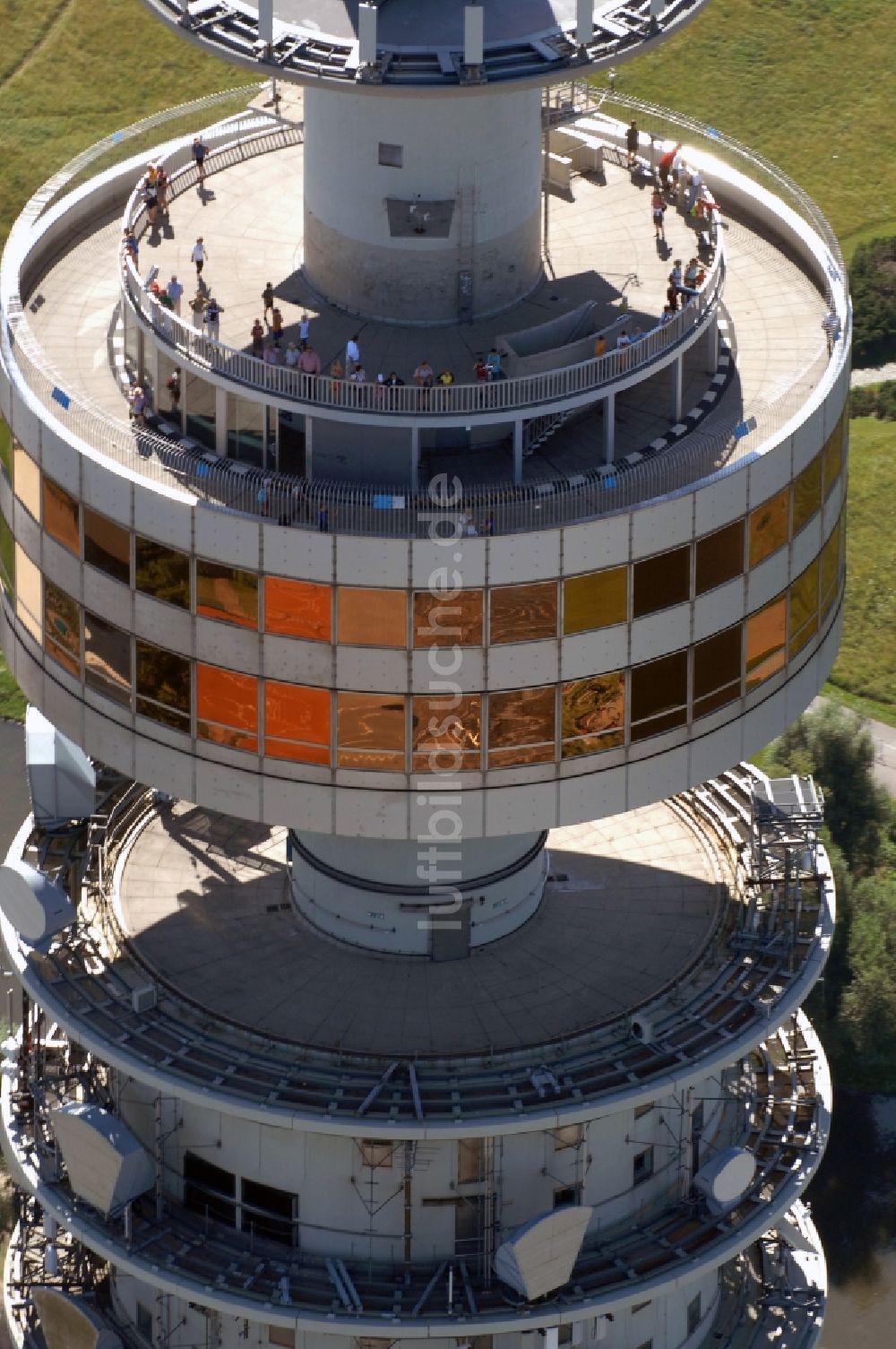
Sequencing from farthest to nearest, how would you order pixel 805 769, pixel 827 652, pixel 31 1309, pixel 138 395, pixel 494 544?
pixel 805 769 → pixel 31 1309 → pixel 827 652 → pixel 138 395 → pixel 494 544

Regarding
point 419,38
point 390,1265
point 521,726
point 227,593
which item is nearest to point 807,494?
point 521,726

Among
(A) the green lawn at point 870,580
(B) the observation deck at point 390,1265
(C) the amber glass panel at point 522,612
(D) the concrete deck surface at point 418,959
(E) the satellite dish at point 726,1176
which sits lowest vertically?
(A) the green lawn at point 870,580

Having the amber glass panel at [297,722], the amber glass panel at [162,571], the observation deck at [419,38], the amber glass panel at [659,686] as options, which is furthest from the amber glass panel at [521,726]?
the observation deck at [419,38]

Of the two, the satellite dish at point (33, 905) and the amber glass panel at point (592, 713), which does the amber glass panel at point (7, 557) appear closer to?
the satellite dish at point (33, 905)

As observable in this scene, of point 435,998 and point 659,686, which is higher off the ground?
point 659,686

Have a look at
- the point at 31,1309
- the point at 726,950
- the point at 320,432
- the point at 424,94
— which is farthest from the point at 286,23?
the point at 31,1309

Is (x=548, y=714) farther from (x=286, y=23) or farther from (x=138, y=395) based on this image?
(x=286, y=23)

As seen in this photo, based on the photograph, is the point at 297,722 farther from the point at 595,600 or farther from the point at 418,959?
the point at 418,959
